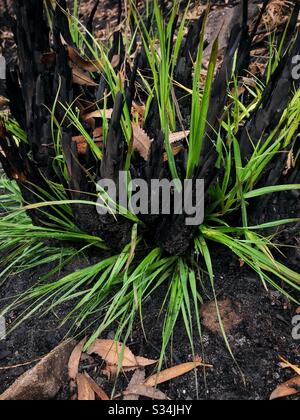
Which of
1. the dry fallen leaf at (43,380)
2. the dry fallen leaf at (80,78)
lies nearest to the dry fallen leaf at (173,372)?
the dry fallen leaf at (43,380)

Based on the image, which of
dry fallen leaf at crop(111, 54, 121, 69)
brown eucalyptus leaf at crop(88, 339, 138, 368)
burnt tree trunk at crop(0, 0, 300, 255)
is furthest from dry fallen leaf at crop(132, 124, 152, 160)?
brown eucalyptus leaf at crop(88, 339, 138, 368)

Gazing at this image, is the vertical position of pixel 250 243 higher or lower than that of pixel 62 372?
higher

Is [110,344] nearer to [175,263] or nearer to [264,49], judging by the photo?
[175,263]

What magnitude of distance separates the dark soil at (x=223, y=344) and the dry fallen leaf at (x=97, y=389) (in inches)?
0.6

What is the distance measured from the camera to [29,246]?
1593mm

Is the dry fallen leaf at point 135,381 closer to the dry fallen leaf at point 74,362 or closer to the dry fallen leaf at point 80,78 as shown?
the dry fallen leaf at point 74,362

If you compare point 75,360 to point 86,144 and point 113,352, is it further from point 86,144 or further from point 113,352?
point 86,144

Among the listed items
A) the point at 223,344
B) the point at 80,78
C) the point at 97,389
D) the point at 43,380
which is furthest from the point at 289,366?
the point at 80,78

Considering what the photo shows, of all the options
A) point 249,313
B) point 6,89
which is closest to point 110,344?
point 249,313

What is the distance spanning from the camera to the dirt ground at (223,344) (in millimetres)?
1224
